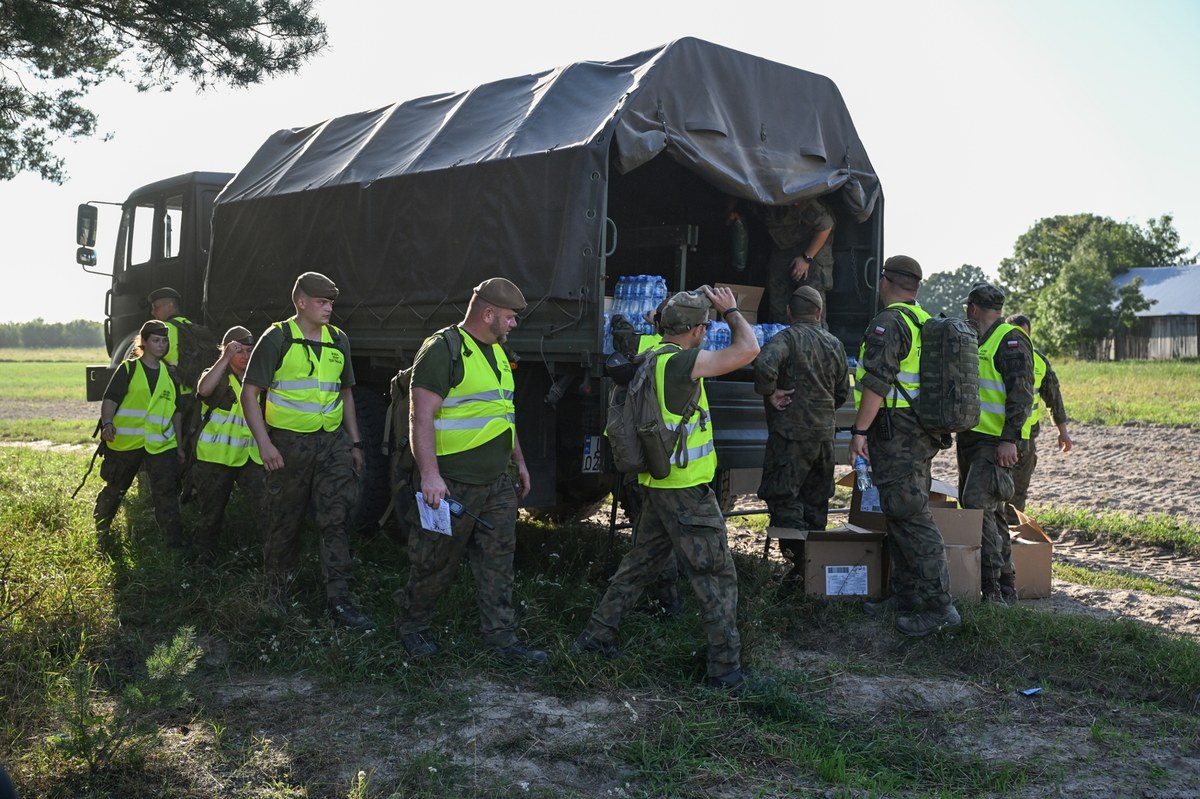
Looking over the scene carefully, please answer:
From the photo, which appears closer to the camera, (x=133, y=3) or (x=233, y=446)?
(x=233, y=446)

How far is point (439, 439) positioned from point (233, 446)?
2203 millimetres

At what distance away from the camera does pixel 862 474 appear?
643 cm

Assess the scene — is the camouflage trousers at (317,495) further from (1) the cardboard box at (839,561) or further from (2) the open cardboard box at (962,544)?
(2) the open cardboard box at (962,544)

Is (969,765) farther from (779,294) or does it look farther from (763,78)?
(763,78)

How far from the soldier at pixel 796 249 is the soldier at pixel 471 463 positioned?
2.90 metres

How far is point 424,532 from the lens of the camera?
514cm

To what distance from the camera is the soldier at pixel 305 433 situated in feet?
18.5

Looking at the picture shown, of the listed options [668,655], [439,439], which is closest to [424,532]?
[439,439]

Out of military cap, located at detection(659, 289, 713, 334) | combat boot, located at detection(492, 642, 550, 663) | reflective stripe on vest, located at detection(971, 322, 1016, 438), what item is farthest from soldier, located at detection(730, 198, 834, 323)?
combat boot, located at detection(492, 642, 550, 663)

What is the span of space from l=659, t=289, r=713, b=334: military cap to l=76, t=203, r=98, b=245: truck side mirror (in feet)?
24.5

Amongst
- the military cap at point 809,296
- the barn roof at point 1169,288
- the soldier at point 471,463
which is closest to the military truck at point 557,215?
the military cap at point 809,296

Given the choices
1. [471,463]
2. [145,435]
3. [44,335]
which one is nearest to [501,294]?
[471,463]

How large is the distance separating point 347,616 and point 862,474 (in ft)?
9.82

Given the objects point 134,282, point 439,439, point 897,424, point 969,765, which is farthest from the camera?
point 134,282
